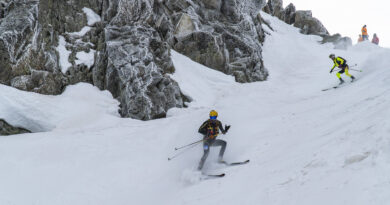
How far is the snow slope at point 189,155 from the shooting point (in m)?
4.84

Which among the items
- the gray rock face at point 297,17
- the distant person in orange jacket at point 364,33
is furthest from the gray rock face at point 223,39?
the gray rock face at point 297,17

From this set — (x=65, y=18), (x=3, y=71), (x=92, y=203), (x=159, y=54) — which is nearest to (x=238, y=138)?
(x=92, y=203)

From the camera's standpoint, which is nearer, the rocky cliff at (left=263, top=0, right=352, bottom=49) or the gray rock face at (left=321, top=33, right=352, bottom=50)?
the gray rock face at (left=321, top=33, right=352, bottom=50)

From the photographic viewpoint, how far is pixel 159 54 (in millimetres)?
19141

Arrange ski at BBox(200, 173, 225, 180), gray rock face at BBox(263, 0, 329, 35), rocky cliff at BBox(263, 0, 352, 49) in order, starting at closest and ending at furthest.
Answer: ski at BBox(200, 173, 225, 180), rocky cliff at BBox(263, 0, 352, 49), gray rock face at BBox(263, 0, 329, 35)

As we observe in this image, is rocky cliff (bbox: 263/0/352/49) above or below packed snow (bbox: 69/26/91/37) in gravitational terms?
above

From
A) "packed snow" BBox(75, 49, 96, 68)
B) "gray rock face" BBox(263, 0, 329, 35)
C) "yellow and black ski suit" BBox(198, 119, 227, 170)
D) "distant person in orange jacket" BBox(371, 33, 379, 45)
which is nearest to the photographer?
"yellow and black ski suit" BBox(198, 119, 227, 170)

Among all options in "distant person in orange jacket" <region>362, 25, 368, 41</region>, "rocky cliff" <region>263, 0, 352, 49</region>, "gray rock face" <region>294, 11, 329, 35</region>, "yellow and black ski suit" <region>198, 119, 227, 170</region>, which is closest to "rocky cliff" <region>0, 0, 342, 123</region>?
"yellow and black ski suit" <region>198, 119, 227, 170</region>

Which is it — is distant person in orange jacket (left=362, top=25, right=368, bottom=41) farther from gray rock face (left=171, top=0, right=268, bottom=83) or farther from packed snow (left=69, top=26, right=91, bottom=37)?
packed snow (left=69, top=26, right=91, bottom=37)

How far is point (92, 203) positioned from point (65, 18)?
1653 centimetres

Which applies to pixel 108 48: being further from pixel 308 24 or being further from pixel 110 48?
pixel 308 24

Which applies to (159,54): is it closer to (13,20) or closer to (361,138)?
(13,20)

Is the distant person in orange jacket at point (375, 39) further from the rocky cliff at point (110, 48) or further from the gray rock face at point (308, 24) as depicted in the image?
the rocky cliff at point (110, 48)

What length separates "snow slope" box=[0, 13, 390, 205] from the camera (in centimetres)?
484
